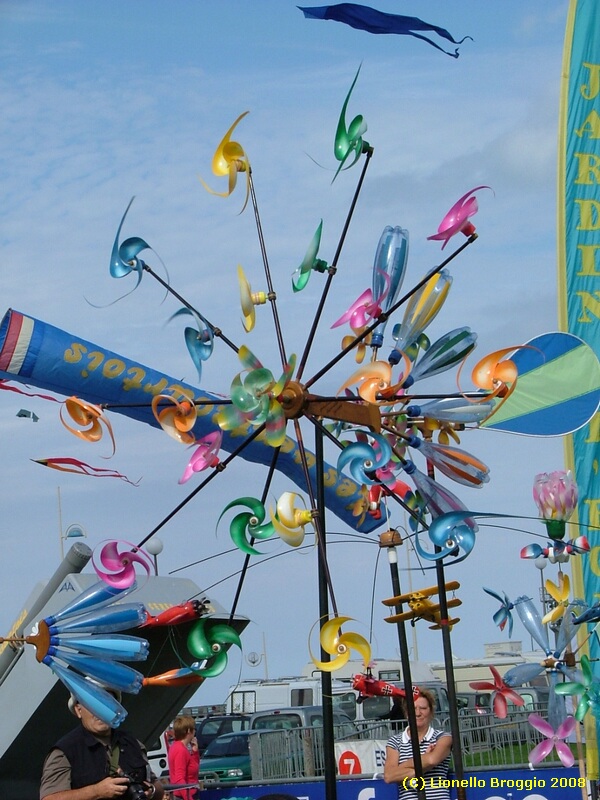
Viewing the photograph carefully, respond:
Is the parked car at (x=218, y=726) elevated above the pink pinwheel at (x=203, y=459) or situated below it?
above

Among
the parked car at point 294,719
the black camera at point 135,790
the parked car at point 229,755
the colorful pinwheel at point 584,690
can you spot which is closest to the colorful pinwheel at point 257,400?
the black camera at point 135,790

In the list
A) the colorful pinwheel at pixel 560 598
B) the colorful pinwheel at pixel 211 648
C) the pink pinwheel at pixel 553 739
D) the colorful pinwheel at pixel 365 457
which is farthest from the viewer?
the colorful pinwheel at pixel 560 598

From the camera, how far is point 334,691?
59.5 ft

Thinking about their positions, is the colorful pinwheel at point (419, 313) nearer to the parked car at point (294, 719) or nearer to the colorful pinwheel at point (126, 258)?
the colorful pinwheel at point (126, 258)

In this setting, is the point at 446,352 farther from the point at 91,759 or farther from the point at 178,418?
the point at 91,759

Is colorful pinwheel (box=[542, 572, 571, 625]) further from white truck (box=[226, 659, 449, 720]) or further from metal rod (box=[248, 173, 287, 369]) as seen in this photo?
white truck (box=[226, 659, 449, 720])

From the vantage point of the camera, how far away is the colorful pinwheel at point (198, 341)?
5.69 m

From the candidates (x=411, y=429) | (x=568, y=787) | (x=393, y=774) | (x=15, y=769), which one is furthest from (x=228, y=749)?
(x=411, y=429)

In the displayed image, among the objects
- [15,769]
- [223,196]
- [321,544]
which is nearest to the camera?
[321,544]

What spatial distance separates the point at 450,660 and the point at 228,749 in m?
11.6

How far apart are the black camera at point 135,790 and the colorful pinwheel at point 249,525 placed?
1075 mm

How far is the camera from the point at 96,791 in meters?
4.63

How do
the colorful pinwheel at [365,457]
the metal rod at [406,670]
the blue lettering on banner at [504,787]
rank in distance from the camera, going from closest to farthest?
the colorful pinwheel at [365,457] → the metal rod at [406,670] → the blue lettering on banner at [504,787]

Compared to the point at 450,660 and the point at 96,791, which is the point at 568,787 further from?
the point at 96,791
